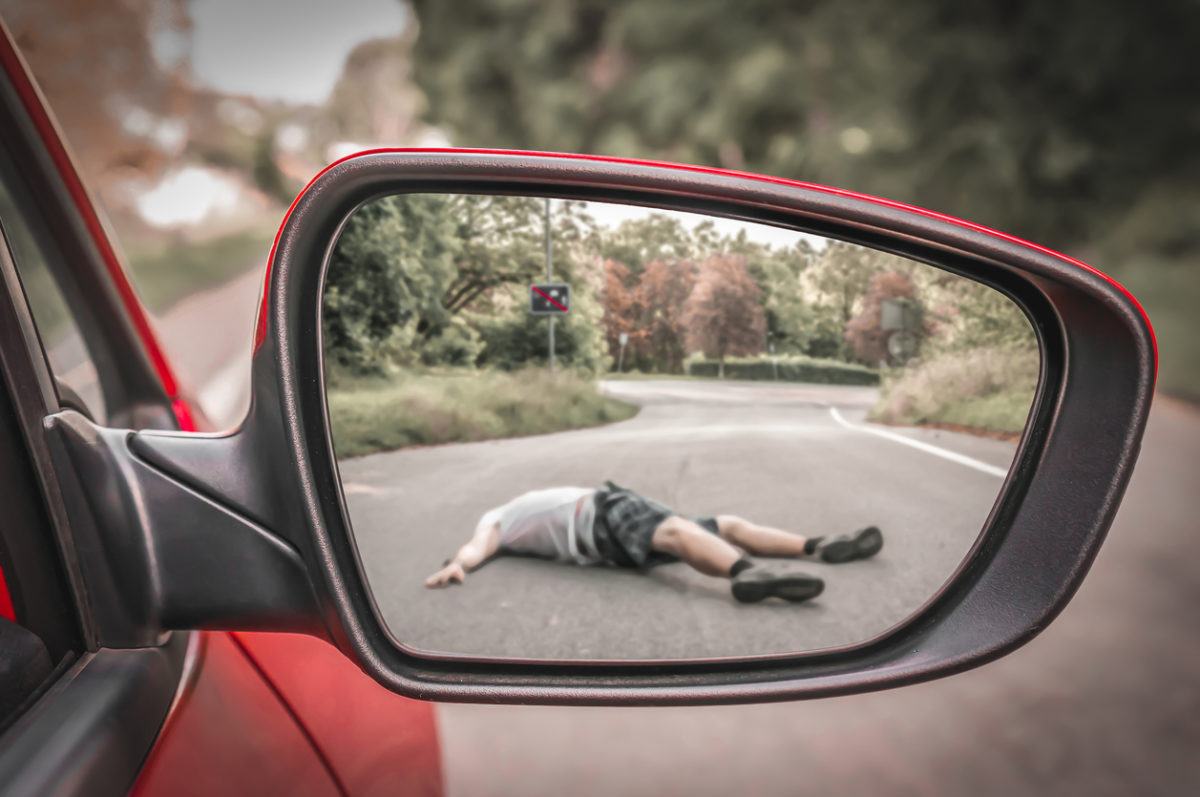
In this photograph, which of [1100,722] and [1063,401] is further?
[1100,722]

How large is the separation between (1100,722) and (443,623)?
2816 mm

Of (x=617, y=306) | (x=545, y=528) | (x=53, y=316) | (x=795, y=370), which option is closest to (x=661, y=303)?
(x=617, y=306)

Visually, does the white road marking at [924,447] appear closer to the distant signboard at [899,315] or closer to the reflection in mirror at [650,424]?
the reflection in mirror at [650,424]

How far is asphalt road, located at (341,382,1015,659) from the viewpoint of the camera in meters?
0.95

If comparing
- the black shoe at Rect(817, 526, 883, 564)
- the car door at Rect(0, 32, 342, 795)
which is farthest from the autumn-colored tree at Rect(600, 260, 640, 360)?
the car door at Rect(0, 32, 342, 795)

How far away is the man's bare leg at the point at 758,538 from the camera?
1044 mm

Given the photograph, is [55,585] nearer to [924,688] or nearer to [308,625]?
[308,625]

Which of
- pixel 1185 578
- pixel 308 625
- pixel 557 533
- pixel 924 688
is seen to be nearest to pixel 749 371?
pixel 557 533

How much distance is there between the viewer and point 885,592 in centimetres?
100

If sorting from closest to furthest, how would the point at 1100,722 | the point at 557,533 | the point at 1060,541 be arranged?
the point at 1060,541, the point at 557,533, the point at 1100,722

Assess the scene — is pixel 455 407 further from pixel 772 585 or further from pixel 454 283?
pixel 772 585

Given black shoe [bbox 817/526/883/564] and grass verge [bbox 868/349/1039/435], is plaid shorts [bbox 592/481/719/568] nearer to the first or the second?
black shoe [bbox 817/526/883/564]

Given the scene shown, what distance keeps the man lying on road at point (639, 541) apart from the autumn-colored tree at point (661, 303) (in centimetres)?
19

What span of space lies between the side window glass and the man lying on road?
18.7 inches
